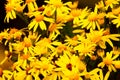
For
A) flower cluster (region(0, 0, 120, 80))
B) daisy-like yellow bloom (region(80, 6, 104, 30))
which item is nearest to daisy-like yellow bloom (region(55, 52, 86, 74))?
flower cluster (region(0, 0, 120, 80))

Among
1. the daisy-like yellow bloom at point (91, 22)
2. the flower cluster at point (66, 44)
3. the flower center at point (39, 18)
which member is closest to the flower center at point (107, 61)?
the flower cluster at point (66, 44)

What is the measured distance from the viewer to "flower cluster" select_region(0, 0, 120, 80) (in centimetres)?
77

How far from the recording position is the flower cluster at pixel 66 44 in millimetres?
773

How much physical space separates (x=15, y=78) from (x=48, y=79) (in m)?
0.08

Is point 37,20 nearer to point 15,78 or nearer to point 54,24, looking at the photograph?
point 54,24

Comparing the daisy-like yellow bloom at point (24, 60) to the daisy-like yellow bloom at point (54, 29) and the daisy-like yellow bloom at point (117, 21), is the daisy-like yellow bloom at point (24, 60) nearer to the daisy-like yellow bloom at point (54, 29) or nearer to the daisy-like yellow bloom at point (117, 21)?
the daisy-like yellow bloom at point (54, 29)

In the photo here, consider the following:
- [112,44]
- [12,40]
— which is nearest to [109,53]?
[112,44]

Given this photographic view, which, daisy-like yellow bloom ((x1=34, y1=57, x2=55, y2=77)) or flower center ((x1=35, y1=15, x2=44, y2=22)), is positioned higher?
flower center ((x1=35, y1=15, x2=44, y2=22))

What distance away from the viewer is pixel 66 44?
2.80ft

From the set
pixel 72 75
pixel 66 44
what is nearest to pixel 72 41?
pixel 66 44

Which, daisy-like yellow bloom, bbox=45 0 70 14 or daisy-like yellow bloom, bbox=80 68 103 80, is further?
daisy-like yellow bloom, bbox=45 0 70 14

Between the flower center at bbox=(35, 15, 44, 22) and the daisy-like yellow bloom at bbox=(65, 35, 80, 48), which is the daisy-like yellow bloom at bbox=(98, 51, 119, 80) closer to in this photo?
the daisy-like yellow bloom at bbox=(65, 35, 80, 48)

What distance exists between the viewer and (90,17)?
881 mm

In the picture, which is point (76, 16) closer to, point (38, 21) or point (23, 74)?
point (38, 21)
